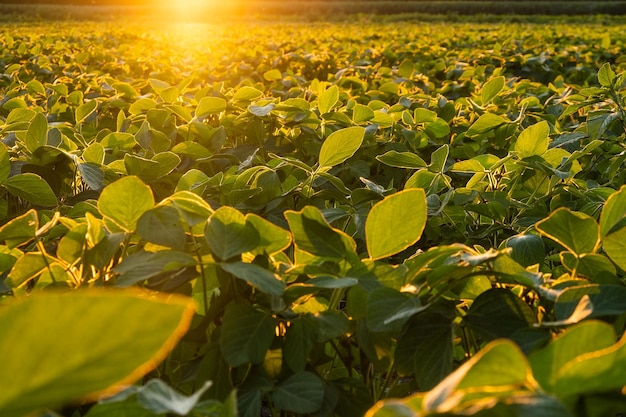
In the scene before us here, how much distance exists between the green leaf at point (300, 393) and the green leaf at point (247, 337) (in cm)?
5

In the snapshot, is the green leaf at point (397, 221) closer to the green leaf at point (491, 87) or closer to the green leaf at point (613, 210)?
the green leaf at point (613, 210)

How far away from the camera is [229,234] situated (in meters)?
0.81

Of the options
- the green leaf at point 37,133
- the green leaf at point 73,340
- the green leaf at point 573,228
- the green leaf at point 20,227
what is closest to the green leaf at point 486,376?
the green leaf at point 73,340

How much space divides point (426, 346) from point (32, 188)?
0.82 meters

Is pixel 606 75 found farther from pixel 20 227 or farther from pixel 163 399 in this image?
pixel 163 399

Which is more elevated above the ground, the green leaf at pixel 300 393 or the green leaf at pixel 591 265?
the green leaf at pixel 591 265

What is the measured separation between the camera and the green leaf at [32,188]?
48.9 inches

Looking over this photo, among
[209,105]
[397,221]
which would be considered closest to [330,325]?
[397,221]

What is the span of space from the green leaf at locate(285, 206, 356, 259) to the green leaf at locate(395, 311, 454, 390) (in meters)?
0.12

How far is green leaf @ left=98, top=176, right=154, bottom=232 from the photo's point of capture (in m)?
0.84

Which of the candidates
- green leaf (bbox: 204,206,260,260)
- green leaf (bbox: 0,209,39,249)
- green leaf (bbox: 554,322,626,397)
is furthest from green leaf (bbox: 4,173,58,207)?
green leaf (bbox: 554,322,626,397)

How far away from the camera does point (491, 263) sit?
2.79ft

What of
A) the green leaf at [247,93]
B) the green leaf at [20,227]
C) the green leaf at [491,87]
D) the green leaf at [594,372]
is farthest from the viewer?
the green leaf at [491,87]

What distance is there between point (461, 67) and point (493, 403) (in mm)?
3838
